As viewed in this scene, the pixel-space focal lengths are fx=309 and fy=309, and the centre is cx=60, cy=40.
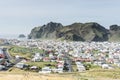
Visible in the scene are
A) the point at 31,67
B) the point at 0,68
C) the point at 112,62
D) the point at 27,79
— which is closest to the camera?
the point at 27,79

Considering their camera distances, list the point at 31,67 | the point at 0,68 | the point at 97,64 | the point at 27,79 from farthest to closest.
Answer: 1. the point at 97,64
2. the point at 31,67
3. the point at 0,68
4. the point at 27,79

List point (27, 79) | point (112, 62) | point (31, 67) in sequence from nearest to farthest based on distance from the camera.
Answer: point (27, 79), point (31, 67), point (112, 62)

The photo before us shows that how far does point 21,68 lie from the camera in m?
85.8

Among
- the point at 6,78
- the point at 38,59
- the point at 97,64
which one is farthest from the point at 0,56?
the point at 6,78

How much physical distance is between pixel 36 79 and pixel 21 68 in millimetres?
40978

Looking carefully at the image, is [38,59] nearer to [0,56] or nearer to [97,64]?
[0,56]

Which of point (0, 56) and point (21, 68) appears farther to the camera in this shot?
point (0, 56)

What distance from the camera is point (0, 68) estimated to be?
80750 mm

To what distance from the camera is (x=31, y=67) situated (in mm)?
89188

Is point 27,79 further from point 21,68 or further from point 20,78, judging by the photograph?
point 21,68

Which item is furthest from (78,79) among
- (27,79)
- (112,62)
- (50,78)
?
(112,62)

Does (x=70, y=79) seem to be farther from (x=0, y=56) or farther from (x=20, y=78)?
(x=0, y=56)

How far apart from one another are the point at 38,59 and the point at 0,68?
3447 cm

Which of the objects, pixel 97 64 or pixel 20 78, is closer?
pixel 20 78
